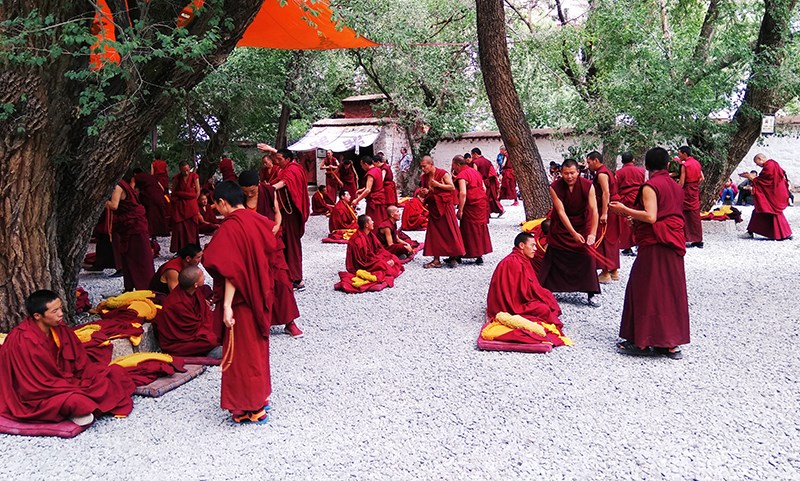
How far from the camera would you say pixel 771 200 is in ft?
36.6

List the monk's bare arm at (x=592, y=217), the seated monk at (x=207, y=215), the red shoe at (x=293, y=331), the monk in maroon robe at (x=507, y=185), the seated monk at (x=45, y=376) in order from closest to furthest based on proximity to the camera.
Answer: the seated monk at (x=45, y=376) < the red shoe at (x=293, y=331) < the monk's bare arm at (x=592, y=217) < the seated monk at (x=207, y=215) < the monk in maroon robe at (x=507, y=185)

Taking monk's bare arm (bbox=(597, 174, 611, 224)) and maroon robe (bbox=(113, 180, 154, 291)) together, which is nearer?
monk's bare arm (bbox=(597, 174, 611, 224))

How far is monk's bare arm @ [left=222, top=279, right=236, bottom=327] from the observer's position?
13.5 ft

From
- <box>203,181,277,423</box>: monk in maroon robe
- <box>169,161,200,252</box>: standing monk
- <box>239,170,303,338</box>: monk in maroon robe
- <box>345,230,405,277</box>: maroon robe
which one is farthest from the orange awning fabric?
<box>203,181,277,423</box>: monk in maroon robe

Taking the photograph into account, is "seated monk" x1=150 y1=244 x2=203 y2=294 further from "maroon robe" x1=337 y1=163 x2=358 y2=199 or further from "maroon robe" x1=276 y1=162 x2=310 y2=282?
"maroon robe" x1=337 y1=163 x2=358 y2=199

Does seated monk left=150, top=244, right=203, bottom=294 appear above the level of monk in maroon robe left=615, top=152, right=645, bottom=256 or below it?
below

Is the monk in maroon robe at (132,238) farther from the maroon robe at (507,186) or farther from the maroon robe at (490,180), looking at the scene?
the maroon robe at (507,186)

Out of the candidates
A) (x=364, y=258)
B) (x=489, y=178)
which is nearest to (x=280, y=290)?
(x=364, y=258)

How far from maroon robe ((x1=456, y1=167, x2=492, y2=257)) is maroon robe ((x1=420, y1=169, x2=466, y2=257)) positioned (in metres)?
0.14

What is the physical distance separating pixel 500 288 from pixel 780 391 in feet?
7.85

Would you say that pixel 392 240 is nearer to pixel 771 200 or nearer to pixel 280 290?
pixel 280 290

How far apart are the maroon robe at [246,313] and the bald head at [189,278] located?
5.31 feet

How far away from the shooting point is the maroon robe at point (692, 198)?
1063 centimetres

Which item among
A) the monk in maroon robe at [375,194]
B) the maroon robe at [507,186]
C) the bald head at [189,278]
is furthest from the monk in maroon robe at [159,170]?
the maroon robe at [507,186]
